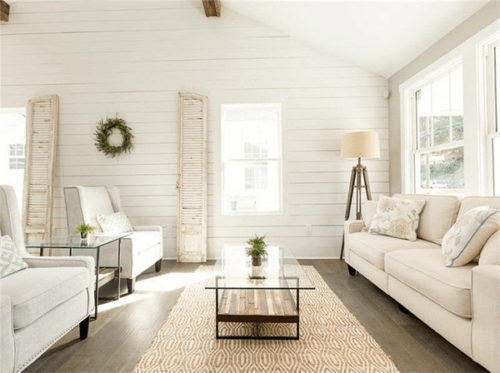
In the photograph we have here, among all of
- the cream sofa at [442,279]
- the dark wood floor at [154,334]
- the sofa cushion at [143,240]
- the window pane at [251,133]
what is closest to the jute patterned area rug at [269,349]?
the dark wood floor at [154,334]

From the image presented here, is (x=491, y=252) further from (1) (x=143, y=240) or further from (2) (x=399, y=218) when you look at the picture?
(1) (x=143, y=240)

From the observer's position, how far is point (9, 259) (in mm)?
1855

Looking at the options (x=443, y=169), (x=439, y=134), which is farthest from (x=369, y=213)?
(x=439, y=134)

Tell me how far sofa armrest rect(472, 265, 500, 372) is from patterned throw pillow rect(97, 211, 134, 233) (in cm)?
316

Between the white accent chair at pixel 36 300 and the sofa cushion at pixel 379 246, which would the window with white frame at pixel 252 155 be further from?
the white accent chair at pixel 36 300

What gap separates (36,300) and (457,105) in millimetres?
3789

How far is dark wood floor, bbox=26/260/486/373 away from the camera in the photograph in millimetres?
1745

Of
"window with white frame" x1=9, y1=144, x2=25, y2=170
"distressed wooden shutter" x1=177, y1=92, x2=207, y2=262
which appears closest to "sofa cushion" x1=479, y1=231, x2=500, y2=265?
"distressed wooden shutter" x1=177, y1=92, x2=207, y2=262

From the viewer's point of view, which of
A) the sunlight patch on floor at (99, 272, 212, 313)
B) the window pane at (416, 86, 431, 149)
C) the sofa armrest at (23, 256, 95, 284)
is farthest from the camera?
the window pane at (416, 86, 431, 149)

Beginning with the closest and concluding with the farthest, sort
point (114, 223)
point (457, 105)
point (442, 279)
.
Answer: point (442, 279) → point (457, 105) → point (114, 223)

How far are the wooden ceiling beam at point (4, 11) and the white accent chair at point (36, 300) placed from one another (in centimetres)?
386

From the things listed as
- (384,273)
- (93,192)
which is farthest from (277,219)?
(93,192)

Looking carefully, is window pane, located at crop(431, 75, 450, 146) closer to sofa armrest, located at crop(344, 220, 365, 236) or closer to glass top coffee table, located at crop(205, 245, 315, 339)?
sofa armrest, located at crop(344, 220, 365, 236)

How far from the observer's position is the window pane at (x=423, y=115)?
12.1 feet
